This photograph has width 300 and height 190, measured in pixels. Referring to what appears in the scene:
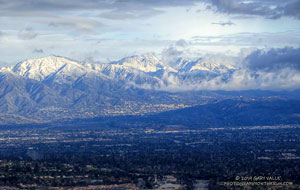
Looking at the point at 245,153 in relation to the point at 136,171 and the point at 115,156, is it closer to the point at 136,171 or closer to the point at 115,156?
the point at 115,156

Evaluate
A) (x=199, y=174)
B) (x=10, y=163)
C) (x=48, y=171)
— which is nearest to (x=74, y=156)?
(x=10, y=163)

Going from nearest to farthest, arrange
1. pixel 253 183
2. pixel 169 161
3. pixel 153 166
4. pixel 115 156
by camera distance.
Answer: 1. pixel 253 183
2. pixel 153 166
3. pixel 169 161
4. pixel 115 156

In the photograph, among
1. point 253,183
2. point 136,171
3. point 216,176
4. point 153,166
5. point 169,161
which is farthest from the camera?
point 169,161

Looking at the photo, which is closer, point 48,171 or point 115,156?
point 48,171

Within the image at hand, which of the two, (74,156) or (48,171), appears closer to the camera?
(48,171)

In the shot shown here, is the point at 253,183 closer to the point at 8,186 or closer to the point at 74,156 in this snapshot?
the point at 8,186

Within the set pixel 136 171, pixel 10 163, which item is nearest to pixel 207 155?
pixel 136 171

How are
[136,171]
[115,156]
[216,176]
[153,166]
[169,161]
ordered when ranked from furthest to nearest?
A: [115,156]
[169,161]
[153,166]
[136,171]
[216,176]

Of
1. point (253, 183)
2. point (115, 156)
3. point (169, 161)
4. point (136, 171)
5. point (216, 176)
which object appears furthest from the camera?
point (115, 156)
